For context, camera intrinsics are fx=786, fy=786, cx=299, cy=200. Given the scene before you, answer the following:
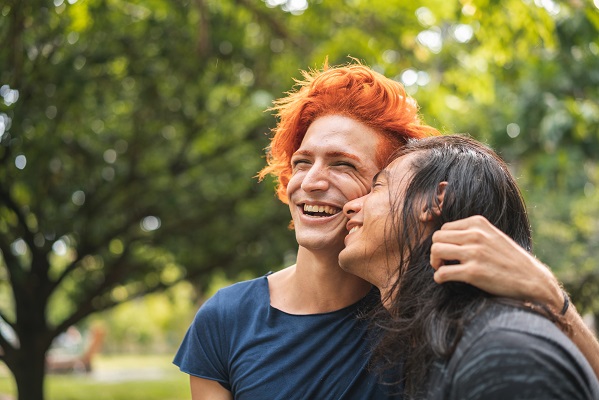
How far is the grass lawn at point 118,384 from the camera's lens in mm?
15242

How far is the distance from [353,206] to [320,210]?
22cm

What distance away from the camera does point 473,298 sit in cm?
198

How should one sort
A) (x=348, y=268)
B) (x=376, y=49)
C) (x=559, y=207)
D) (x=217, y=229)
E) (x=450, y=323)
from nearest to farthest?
(x=450, y=323) → (x=348, y=268) → (x=376, y=49) → (x=217, y=229) → (x=559, y=207)

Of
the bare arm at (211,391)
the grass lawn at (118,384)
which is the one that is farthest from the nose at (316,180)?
the grass lawn at (118,384)

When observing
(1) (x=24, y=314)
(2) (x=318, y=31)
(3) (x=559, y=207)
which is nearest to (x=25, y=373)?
(1) (x=24, y=314)

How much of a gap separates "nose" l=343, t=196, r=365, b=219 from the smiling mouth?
5.4 inches

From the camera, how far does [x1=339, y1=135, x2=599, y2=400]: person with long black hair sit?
173 centimetres

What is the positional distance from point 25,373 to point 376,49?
18.8ft

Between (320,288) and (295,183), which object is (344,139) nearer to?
(295,183)

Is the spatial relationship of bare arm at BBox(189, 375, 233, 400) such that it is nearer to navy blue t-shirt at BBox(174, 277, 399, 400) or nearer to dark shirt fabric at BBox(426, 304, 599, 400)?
navy blue t-shirt at BBox(174, 277, 399, 400)

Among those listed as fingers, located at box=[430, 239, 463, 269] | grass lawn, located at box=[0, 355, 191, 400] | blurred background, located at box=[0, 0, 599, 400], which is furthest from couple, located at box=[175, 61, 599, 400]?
grass lawn, located at box=[0, 355, 191, 400]

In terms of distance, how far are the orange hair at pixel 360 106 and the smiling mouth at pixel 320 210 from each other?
0.79ft

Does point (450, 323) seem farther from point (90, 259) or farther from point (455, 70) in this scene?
point (90, 259)

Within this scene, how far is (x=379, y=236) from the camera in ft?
7.80
